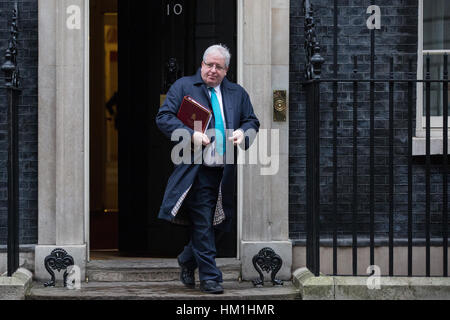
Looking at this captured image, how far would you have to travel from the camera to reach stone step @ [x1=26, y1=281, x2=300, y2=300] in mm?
6551

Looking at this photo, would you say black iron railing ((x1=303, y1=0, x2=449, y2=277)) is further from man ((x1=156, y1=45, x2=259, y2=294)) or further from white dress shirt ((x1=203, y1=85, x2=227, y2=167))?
white dress shirt ((x1=203, y1=85, x2=227, y2=167))

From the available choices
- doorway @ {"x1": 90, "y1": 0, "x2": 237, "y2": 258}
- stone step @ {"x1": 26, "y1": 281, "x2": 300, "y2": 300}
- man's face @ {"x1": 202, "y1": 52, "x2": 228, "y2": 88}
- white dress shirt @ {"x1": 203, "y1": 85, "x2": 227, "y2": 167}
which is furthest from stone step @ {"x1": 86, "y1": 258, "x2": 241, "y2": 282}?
man's face @ {"x1": 202, "y1": 52, "x2": 228, "y2": 88}

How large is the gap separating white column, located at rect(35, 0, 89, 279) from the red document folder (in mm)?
1337

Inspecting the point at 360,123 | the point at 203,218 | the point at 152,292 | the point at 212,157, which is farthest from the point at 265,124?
the point at 152,292

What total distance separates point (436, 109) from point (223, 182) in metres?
2.58

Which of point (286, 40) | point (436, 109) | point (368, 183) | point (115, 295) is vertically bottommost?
point (115, 295)

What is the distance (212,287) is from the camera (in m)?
6.51

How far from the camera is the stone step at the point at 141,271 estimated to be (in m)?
7.30

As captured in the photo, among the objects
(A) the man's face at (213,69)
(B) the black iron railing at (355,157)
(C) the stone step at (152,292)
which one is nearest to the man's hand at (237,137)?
(A) the man's face at (213,69)

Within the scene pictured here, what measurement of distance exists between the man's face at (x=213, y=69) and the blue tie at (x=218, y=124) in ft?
0.37

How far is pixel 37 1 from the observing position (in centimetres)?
741

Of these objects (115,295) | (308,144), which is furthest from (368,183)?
(115,295)

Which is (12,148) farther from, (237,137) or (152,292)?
(237,137)

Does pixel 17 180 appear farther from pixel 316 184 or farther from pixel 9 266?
Result: pixel 316 184
